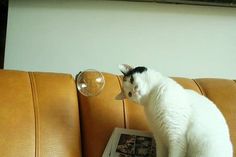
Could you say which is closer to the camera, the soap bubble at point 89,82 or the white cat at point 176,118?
the white cat at point 176,118

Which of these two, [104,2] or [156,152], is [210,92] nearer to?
[156,152]

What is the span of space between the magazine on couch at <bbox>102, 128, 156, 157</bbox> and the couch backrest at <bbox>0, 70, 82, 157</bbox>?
11 cm

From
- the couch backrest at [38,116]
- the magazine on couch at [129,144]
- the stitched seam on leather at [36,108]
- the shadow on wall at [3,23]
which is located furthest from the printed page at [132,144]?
the shadow on wall at [3,23]

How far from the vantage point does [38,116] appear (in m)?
1.13

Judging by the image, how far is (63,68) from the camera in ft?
4.91

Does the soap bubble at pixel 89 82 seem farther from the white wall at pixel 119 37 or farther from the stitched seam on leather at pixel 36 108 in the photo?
the white wall at pixel 119 37

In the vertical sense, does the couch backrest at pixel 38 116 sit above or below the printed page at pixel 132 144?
above

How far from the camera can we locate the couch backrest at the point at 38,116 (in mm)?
1062

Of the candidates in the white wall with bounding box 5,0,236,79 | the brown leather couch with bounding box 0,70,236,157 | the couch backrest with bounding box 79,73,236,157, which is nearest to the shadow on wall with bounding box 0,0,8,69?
the white wall with bounding box 5,0,236,79

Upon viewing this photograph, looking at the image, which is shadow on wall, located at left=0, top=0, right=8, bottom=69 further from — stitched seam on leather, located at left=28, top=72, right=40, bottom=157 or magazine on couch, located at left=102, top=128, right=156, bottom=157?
magazine on couch, located at left=102, top=128, right=156, bottom=157

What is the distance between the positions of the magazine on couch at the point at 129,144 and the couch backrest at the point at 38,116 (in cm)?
11

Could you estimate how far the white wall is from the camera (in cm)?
145

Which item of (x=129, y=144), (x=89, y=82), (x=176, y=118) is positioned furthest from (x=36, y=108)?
(x=176, y=118)

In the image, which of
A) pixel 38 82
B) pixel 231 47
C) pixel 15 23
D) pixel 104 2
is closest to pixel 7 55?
pixel 15 23
